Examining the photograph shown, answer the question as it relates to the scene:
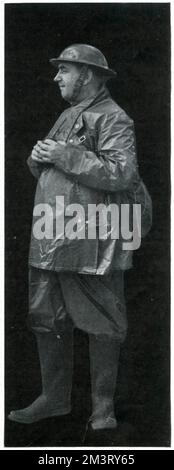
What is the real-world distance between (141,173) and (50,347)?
841mm

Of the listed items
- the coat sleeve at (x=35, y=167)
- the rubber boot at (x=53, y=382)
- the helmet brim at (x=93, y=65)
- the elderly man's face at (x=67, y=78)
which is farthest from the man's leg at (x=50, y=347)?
the helmet brim at (x=93, y=65)

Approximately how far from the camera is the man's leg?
3.25 metres

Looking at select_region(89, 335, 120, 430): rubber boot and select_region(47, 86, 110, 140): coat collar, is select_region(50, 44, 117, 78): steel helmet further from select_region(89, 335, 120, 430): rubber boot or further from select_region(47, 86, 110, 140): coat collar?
select_region(89, 335, 120, 430): rubber boot

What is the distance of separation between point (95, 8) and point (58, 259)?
A: 1105mm

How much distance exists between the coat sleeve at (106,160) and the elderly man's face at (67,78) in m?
0.22

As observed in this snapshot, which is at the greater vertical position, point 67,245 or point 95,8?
point 95,8

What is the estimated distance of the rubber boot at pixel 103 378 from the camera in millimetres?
3248

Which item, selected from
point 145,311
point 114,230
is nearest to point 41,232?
point 114,230

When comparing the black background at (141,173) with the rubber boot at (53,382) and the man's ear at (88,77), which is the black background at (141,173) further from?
the man's ear at (88,77)

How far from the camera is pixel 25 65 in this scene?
3.42 m

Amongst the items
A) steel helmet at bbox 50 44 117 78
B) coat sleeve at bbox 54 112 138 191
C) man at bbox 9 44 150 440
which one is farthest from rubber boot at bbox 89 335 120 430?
steel helmet at bbox 50 44 117 78

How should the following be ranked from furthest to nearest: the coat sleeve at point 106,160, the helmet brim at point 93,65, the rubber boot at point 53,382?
1. the rubber boot at point 53,382
2. the helmet brim at point 93,65
3. the coat sleeve at point 106,160

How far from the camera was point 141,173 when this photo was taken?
3.37 m

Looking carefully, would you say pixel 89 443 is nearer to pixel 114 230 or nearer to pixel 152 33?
pixel 114 230
